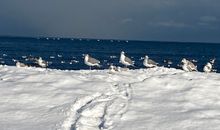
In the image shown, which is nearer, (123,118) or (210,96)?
(123,118)

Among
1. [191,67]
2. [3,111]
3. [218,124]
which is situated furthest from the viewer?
[191,67]

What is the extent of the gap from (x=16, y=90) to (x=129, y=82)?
20.7 feet

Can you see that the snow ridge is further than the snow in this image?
No

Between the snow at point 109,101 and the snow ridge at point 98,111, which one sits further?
the snow at point 109,101

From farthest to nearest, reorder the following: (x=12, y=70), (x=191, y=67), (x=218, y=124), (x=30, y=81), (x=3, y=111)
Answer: (x=191, y=67), (x=12, y=70), (x=30, y=81), (x=3, y=111), (x=218, y=124)

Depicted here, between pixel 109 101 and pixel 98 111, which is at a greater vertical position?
pixel 109 101

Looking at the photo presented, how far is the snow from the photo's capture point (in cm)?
2388

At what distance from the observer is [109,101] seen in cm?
2697

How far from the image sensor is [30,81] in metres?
30.7

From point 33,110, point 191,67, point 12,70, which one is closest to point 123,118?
point 33,110

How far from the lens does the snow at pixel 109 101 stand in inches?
940

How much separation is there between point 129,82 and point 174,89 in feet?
9.64

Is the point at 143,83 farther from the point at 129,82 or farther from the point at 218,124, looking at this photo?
the point at 218,124

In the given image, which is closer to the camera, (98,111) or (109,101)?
(98,111)
